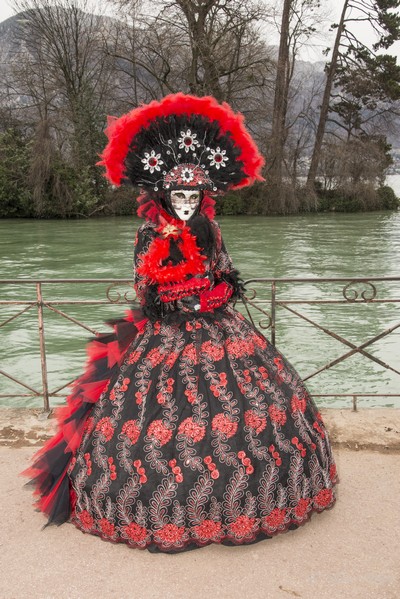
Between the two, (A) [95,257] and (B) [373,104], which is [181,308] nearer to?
(A) [95,257]

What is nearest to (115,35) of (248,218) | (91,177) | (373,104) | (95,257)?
(91,177)

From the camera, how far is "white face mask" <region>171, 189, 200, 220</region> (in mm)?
2613

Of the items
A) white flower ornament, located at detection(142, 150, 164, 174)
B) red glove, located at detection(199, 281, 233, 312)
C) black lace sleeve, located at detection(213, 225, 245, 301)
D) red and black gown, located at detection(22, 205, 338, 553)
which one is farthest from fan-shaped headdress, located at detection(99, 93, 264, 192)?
red glove, located at detection(199, 281, 233, 312)

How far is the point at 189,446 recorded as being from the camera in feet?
7.65

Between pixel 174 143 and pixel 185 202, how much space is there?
0.87 ft

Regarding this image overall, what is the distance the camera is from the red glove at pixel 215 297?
8.68ft

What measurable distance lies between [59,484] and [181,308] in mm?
952

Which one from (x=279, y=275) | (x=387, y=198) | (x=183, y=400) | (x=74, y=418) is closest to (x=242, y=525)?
(x=183, y=400)

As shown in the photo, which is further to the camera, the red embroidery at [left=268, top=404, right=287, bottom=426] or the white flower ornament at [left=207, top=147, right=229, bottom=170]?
the white flower ornament at [left=207, top=147, right=229, bottom=170]

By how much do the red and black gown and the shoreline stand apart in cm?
62

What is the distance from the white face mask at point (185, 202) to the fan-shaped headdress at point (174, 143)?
0.12ft

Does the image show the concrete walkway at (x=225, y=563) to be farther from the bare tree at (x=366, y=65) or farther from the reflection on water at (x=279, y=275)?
the bare tree at (x=366, y=65)

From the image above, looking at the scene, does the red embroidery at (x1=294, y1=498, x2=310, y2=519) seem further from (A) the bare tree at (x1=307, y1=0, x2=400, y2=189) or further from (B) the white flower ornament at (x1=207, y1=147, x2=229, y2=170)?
(A) the bare tree at (x1=307, y1=0, x2=400, y2=189)

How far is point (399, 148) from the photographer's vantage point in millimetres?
33750
